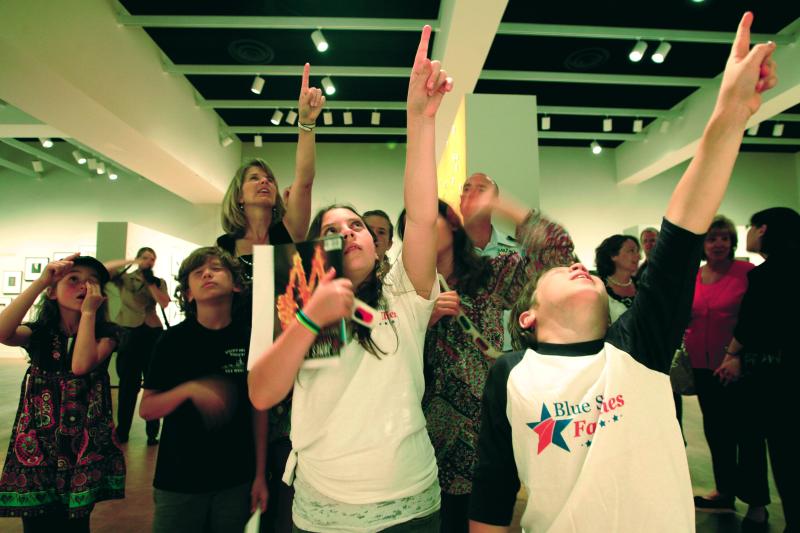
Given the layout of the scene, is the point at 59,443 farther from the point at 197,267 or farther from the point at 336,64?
the point at 336,64

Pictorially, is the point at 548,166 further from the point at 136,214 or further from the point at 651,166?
the point at 136,214

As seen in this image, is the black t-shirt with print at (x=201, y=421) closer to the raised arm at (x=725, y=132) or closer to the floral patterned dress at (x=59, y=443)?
the floral patterned dress at (x=59, y=443)

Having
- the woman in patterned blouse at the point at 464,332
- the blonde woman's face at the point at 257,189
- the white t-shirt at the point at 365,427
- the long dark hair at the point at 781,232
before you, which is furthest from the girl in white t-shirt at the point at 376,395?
the long dark hair at the point at 781,232

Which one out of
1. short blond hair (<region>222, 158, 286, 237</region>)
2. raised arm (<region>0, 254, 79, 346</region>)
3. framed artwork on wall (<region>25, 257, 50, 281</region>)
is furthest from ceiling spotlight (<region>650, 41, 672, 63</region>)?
framed artwork on wall (<region>25, 257, 50, 281</region>)

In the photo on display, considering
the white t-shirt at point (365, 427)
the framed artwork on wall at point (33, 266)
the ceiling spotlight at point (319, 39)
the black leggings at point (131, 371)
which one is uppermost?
the ceiling spotlight at point (319, 39)

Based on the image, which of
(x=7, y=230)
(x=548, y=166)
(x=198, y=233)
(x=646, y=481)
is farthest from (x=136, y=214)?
(x=646, y=481)

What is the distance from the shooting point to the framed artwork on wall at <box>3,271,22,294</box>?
9288 millimetres

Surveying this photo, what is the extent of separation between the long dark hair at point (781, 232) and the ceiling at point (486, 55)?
3.31 metres

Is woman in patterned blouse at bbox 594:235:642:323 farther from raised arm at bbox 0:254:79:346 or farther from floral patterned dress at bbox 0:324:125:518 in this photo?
raised arm at bbox 0:254:79:346

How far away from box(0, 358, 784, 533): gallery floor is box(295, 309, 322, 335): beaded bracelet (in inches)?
91.0

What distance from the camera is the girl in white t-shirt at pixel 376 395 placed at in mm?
983

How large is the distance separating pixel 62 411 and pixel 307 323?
164 centimetres

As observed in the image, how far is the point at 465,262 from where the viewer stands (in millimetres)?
1669

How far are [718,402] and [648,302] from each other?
7.67ft
